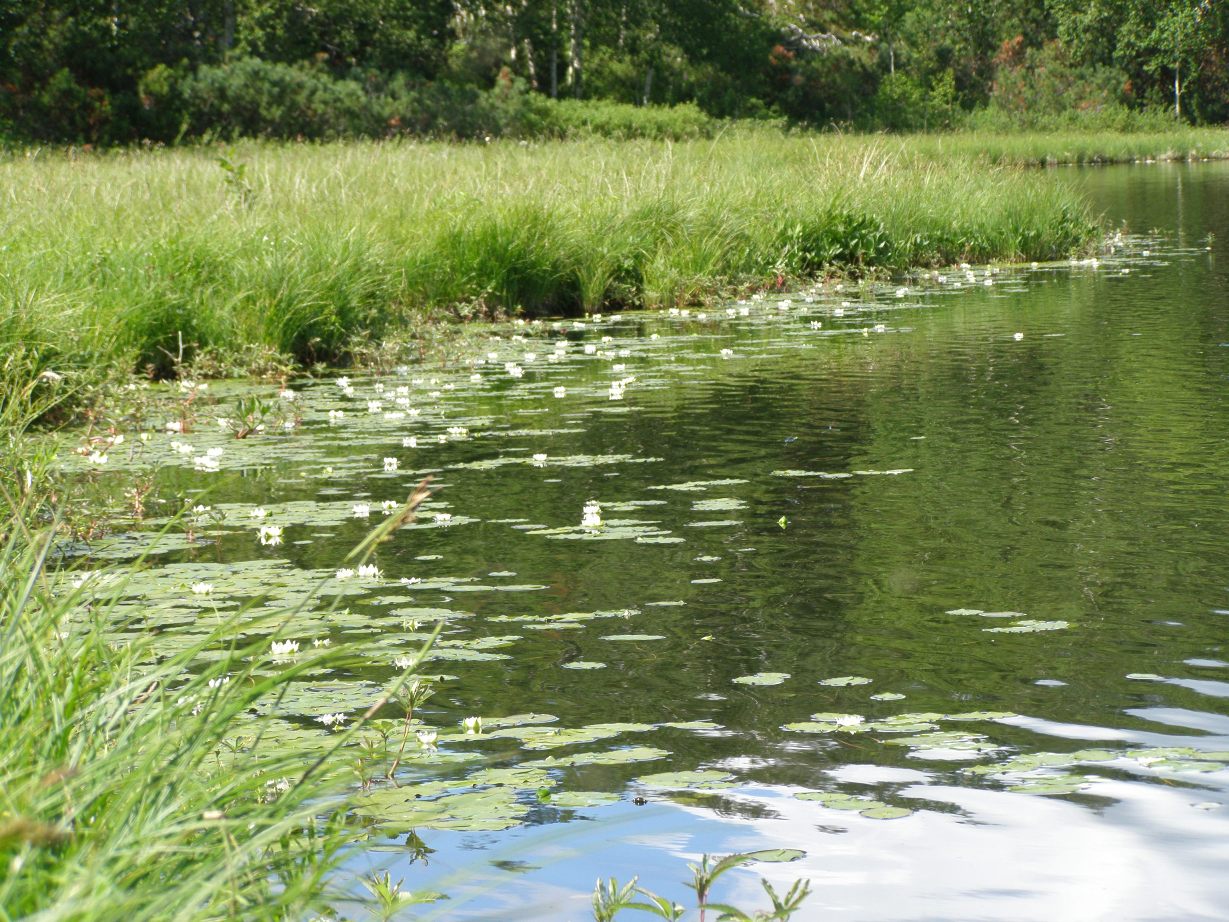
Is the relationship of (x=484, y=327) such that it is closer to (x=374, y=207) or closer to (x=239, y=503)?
(x=374, y=207)

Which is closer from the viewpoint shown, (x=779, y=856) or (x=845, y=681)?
(x=779, y=856)

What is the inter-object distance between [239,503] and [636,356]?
502 cm

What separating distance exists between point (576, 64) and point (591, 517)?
1817 inches

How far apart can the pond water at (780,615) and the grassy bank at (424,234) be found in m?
1.14

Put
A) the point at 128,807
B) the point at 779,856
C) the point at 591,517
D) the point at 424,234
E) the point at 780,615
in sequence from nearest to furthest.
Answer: the point at 128,807 → the point at 779,856 → the point at 780,615 → the point at 591,517 → the point at 424,234

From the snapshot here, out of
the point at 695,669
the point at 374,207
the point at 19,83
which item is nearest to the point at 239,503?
the point at 695,669

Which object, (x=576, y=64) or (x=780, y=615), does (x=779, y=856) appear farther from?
(x=576, y=64)

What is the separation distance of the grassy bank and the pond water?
1.14 meters

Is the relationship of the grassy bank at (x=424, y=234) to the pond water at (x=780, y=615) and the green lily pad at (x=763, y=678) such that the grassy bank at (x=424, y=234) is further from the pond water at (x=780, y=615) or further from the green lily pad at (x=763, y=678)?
the green lily pad at (x=763, y=678)

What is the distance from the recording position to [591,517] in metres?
6.08

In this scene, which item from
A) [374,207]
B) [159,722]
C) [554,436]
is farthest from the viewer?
[374,207]

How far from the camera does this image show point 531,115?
3931cm

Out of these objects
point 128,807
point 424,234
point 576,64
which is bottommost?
point 128,807

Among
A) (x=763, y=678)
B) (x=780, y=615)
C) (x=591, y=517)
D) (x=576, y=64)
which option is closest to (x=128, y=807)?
(x=763, y=678)
